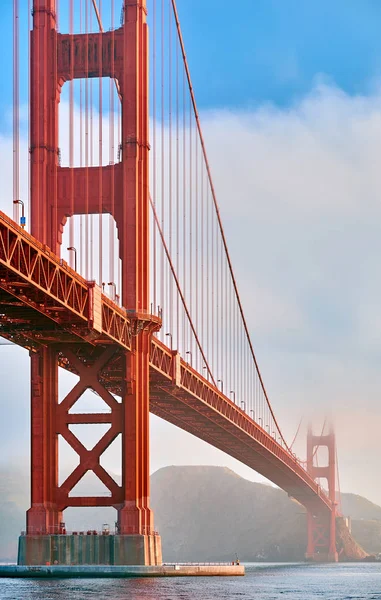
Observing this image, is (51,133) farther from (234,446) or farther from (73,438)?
(234,446)

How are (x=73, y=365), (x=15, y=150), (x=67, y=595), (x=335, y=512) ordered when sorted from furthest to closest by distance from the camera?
1. (x=335, y=512)
2. (x=73, y=365)
3. (x=15, y=150)
4. (x=67, y=595)

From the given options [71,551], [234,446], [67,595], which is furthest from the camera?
[234,446]

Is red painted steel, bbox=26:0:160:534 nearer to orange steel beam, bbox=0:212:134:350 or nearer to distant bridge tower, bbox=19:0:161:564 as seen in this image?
distant bridge tower, bbox=19:0:161:564

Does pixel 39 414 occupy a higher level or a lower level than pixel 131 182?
lower

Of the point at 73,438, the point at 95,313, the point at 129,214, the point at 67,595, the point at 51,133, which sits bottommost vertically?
the point at 67,595

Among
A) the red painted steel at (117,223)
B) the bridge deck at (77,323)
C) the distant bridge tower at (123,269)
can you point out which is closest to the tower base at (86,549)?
the distant bridge tower at (123,269)

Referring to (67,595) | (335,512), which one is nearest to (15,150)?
(67,595)
